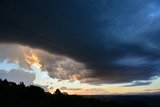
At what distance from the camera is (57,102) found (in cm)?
16238

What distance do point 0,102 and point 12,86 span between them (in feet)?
135

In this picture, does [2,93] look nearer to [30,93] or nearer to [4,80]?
[30,93]

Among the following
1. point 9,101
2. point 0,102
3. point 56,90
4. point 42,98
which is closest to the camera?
point 0,102

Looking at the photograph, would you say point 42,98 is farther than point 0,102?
Yes

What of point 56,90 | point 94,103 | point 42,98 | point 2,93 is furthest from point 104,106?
point 2,93

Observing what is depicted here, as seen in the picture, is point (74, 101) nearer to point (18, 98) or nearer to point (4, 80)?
point (18, 98)

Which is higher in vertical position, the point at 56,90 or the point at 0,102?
the point at 56,90

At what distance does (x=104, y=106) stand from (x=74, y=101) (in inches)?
1565

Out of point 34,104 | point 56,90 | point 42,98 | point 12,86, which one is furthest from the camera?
point 56,90

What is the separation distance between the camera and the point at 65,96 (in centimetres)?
17162

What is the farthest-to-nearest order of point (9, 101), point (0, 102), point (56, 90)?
point (56, 90), point (9, 101), point (0, 102)

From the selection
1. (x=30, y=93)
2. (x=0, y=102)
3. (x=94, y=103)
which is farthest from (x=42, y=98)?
(x=94, y=103)

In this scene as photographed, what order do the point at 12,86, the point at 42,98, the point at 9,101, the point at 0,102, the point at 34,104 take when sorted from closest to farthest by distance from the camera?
the point at 0,102 → the point at 9,101 → the point at 34,104 → the point at 42,98 → the point at 12,86

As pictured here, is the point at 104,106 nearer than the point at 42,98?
No
